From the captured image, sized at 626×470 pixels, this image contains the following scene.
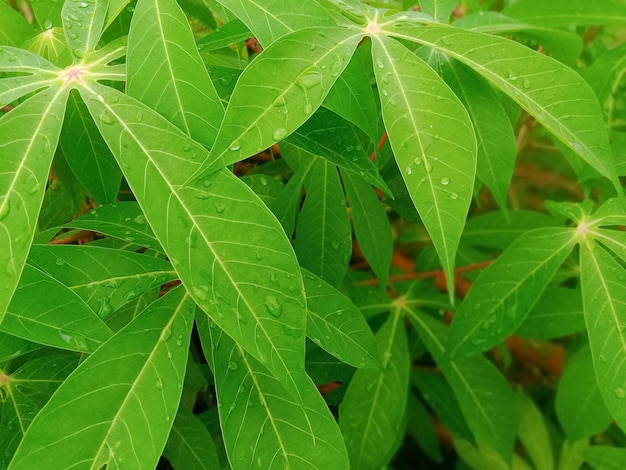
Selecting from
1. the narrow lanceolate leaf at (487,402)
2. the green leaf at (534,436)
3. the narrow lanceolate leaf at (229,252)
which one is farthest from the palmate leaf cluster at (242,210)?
the green leaf at (534,436)

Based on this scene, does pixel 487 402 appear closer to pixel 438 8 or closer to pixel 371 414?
pixel 371 414

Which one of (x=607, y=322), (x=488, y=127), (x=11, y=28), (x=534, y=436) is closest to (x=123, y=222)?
(x=11, y=28)

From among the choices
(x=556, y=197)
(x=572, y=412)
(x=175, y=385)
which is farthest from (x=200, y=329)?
(x=556, y=197)

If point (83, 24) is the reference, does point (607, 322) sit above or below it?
below

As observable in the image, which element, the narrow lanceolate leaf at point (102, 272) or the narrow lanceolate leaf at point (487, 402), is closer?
the narrow lanceolate leaf at point (102, 272)

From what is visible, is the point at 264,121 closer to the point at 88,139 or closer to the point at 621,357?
the point at 88,139

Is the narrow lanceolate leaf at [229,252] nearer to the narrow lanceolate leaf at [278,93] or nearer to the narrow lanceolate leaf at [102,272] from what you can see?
the narrow lanceolate leaf at [278,93]
